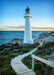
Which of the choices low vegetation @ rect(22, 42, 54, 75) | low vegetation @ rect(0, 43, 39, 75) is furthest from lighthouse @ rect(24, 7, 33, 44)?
low vegetation @ rect(22, 42, 54, 75)

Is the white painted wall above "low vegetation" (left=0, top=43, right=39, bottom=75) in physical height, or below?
above

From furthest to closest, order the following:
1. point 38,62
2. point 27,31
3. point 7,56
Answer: point 27,31 < point 7,56 < point 38,62

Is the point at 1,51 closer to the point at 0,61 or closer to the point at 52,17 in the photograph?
the point at 0,61

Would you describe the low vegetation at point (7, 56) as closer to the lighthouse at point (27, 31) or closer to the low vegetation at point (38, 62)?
the low vegetation at point (38, 62)

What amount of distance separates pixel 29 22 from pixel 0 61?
2.67 m

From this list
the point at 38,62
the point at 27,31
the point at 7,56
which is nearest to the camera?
the point at 38,62

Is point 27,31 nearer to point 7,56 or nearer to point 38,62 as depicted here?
point 7,56

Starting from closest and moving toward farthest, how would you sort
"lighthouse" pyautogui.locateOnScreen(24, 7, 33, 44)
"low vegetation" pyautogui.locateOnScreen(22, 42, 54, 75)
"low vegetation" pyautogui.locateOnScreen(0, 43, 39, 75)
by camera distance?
"low vegetation" pyautogui.locateOnScreen(22, 42, 54, 75)
"low vegetation" pyautogui.locateOnScreen(0, 43, 39, 75)
"lighthouse" pyautogui.locateOnScreen(24, 7, 33, 44)

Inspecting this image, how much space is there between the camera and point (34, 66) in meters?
1.53

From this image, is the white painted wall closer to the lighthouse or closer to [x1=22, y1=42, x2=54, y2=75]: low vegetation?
the lighthouse

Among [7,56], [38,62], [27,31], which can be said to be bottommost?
[7,56]

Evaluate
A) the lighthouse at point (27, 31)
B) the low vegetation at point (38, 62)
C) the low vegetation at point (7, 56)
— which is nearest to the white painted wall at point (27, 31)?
the lighthouse at point (27, 31)

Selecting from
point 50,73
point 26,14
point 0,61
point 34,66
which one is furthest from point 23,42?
point 50,73

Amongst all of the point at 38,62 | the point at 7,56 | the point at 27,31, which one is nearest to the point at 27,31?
the point at 27,31
